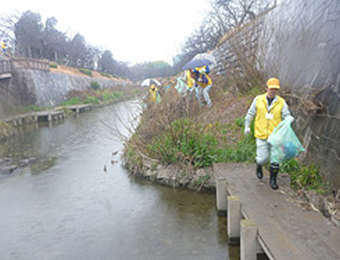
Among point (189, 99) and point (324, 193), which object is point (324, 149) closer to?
point (324, 193)

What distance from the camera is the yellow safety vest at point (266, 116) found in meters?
4.18

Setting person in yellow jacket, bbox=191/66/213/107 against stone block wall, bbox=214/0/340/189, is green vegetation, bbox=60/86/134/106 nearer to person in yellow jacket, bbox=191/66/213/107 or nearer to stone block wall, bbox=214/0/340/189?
person in yellow jacket, bbox=191/66/213/107

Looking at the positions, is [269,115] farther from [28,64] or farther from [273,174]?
[28,64]

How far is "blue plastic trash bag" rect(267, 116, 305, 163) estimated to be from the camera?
3.75 metres

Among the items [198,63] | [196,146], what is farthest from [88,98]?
[196,146]

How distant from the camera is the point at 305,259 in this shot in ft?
8.47

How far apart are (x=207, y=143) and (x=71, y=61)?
140 feet

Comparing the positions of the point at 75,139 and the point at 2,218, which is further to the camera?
the point at 75,139

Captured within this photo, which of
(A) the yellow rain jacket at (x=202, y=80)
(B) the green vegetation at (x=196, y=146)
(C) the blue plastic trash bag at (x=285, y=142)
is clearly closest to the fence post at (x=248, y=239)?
(C) the blue plastic trash bag at (x=285, y=142)

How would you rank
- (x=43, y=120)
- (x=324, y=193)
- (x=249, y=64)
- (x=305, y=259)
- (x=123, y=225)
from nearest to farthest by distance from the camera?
(x=305, y=259) → (x=324, y=193) → (x=123, y=225) → (x=249, y=64) → (x=43, y=120)

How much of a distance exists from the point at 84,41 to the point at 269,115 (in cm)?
4952

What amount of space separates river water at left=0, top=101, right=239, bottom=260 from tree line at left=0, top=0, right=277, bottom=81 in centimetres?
691

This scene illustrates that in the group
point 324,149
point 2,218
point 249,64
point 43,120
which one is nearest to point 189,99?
point 249,64

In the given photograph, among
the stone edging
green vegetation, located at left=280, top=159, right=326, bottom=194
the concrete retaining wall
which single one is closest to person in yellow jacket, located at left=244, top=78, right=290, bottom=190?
green vegetation, located at left=280, top=159, right=326, bottom=194
